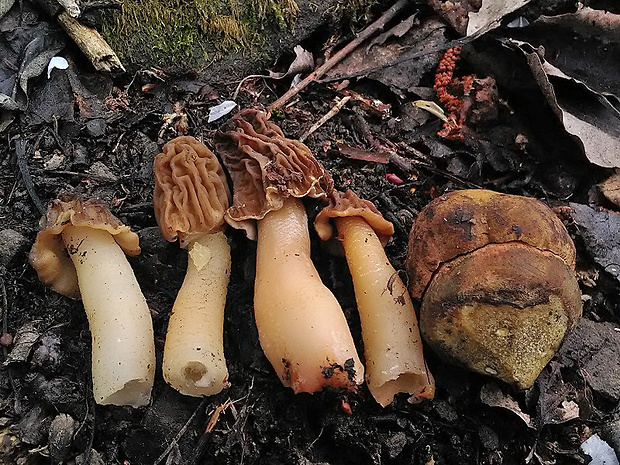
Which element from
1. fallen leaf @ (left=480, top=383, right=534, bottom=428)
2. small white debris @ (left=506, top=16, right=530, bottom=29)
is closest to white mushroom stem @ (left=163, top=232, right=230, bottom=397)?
fallen leaf @ (left=480, top=383, right=534, bottom=428)

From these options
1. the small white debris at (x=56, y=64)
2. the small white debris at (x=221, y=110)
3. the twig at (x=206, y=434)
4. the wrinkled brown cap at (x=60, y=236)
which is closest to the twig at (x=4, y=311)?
the wrinkled brown cap at (x=60, y=236)

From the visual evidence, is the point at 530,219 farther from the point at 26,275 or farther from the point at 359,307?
the point at 26,275

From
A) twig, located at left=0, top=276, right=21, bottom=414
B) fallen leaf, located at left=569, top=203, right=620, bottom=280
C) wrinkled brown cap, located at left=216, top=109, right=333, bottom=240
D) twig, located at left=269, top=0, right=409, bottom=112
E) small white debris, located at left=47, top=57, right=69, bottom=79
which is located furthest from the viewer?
twig, located at left=269, top=0, right=409, bottom=112

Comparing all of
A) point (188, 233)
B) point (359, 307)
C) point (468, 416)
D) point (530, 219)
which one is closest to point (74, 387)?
point (188, 233)

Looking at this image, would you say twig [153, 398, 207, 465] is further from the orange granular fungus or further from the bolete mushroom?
the orange granular fungus

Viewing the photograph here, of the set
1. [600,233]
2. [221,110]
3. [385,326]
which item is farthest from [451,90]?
[385,326]

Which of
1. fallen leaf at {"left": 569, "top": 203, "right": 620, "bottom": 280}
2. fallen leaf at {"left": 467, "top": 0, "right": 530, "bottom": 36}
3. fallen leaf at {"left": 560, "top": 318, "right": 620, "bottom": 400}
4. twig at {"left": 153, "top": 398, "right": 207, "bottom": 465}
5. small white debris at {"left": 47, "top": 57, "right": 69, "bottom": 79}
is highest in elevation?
small white debris at {"left": 47, "top": 57, "right": 69, "bottom": 79}
